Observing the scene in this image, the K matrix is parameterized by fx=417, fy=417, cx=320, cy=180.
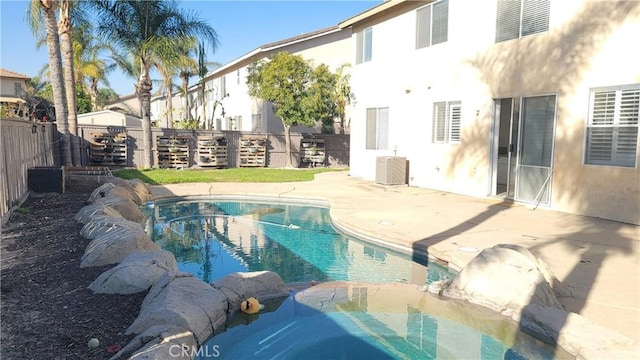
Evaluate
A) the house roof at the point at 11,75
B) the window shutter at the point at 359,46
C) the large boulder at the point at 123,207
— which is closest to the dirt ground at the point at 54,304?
the large boulder at the point at 123,207

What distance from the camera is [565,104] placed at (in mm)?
8523

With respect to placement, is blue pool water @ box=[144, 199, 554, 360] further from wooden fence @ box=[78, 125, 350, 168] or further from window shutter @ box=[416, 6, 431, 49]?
wooden fence @ box=[78, 125, 350, 168]

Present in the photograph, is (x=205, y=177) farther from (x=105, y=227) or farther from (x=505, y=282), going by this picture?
(x=505, y=282)

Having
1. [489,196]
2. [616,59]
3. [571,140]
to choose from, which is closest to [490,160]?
[489,196]

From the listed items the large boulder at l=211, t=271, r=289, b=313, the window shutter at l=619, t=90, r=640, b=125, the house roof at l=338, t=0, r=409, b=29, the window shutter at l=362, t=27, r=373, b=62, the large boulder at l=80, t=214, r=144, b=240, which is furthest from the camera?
the window shutter at l=362, t=27, r=373, b=62

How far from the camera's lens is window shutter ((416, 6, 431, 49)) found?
40.0 feet

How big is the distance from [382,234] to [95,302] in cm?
455

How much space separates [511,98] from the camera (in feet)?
32.4

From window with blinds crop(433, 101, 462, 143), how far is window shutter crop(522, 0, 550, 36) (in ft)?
8.49

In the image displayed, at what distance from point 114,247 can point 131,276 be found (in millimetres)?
1129

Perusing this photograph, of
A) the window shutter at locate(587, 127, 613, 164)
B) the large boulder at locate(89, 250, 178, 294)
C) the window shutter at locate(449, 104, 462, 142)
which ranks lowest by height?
the large boulder at locate(89, 250, 178, 294)

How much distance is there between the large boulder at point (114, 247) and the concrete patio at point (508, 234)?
376 cm

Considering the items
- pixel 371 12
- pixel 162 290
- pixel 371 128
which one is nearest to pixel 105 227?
pixel 162 290

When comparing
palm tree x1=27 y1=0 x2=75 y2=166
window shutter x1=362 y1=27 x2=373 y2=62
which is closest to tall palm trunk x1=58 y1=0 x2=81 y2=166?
palm tree x1=27 y1=0 x2=75 y2=166
